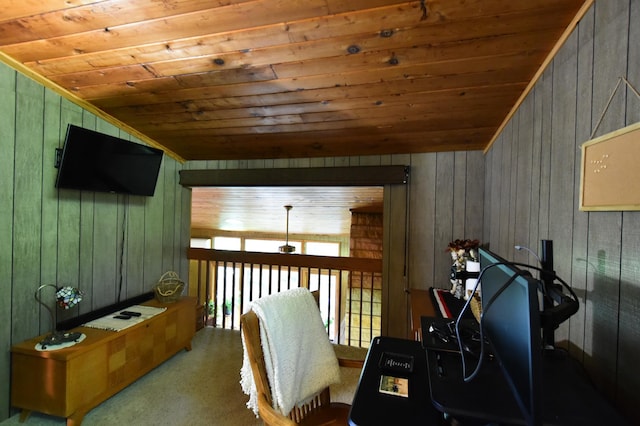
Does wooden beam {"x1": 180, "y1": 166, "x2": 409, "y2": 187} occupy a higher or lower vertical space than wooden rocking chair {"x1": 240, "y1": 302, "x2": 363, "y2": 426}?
higher

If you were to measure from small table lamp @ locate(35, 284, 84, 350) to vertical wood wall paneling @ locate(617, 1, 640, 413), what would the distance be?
9.23ft

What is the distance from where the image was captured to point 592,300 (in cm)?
101

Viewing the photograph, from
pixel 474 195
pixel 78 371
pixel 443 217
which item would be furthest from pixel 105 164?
pixel 474 195

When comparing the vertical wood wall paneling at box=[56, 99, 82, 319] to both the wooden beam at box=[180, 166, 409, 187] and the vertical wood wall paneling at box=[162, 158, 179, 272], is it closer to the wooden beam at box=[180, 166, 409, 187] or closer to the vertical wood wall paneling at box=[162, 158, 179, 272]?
the vertical wood wall paneling at box=[162, 158, 179, 272]

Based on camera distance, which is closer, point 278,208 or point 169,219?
point 169,219

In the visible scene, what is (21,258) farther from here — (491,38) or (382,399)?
(491,38)

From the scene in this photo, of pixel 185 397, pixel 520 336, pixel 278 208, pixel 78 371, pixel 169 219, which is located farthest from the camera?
pixel 278 208

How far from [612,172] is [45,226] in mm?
3159

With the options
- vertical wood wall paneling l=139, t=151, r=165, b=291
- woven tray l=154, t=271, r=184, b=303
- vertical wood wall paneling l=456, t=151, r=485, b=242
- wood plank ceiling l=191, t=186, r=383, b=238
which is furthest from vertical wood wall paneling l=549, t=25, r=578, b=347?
vertical wood wall paneling l=139, t=151, r=165, b=291

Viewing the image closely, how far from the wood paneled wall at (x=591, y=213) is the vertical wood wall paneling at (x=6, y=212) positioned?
311 cm

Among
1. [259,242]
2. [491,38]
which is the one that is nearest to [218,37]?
[491,38]

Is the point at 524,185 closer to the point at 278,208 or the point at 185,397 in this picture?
the point at 185,397

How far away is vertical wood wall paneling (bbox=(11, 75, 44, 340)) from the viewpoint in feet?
6.47

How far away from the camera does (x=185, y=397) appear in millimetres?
2281
